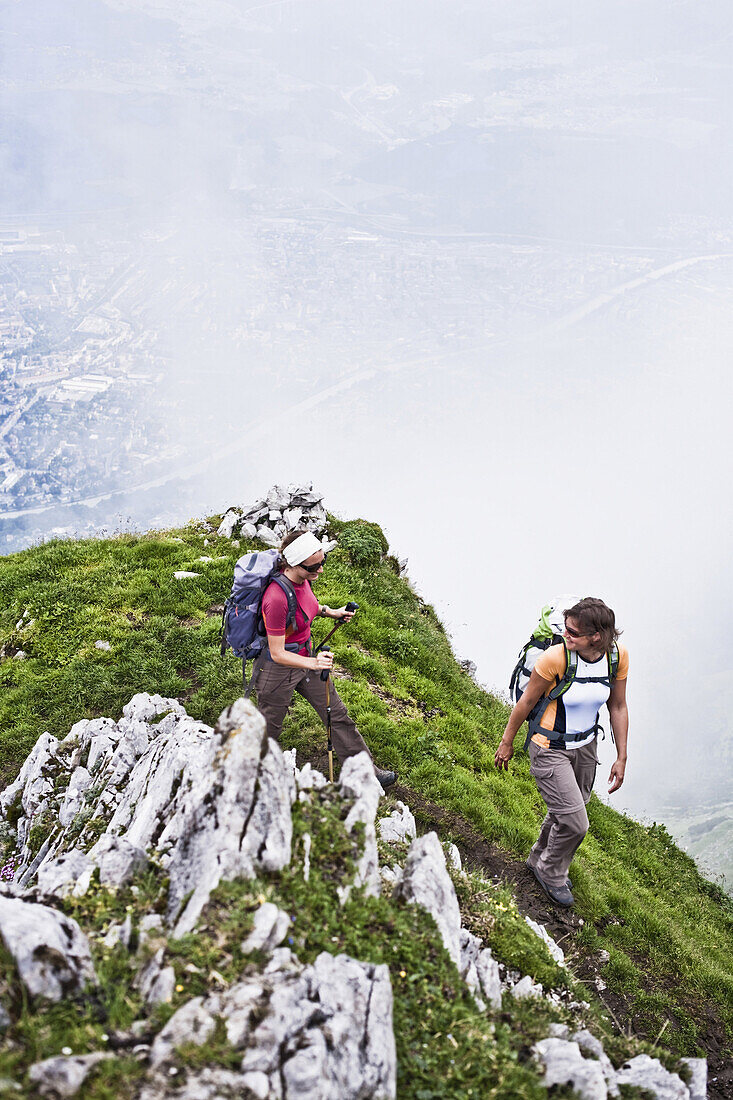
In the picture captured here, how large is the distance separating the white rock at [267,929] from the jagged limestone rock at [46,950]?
108cm

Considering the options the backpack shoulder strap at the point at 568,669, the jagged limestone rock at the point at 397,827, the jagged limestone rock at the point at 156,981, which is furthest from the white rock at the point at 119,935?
the backpack shoulder strap at the point at 568,669

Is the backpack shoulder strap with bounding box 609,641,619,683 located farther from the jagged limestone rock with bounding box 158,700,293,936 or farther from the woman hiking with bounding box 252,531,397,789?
the jagged limestone rock with bounding box 158,700,293,936

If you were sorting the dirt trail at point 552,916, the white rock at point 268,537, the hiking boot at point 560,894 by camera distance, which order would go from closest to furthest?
1. the dirt trail at point 552,916
2. the hiking boot at point 560,894
3. the white rock at point 268,537

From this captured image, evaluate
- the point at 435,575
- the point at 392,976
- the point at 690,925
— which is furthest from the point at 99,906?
the point at 435,575

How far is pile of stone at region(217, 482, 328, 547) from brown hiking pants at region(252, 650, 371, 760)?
31.6ft

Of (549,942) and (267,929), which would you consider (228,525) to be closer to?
(549,942)

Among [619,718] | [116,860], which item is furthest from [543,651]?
[116,860]

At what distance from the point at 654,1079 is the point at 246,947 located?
3.81 metres

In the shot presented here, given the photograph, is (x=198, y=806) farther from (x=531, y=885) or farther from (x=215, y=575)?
(x=215, y=575)

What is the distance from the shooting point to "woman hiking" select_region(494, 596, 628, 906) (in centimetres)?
686

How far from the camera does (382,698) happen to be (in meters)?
12.5

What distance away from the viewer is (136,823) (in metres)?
6.38

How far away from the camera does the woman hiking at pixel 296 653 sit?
7.24 metres

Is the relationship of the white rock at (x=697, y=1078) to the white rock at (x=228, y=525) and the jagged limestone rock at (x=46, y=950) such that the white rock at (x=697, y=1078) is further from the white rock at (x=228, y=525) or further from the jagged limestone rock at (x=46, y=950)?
the white rock at (x=228, y=525)
